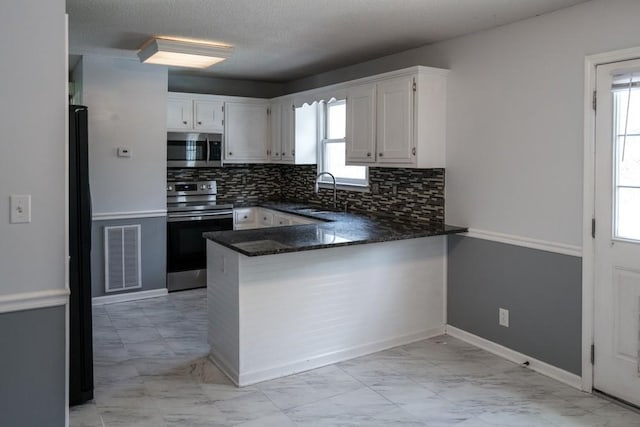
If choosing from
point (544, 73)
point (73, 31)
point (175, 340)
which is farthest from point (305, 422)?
point (73, 31)

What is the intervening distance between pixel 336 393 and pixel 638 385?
171 cm

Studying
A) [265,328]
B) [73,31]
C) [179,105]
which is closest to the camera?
[265,328]

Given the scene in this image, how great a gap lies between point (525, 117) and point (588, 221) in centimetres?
82

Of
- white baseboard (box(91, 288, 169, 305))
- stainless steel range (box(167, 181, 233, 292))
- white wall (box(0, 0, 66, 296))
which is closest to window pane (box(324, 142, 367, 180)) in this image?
stainless steel range (box(167, 181, 233, 292))

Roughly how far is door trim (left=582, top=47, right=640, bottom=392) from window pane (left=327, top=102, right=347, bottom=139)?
277 cm

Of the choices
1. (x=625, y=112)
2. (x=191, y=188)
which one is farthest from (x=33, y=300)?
(x=191, y=188)

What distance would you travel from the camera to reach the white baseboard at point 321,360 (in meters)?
3.34

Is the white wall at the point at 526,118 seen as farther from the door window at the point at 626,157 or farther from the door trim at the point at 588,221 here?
the door window at the point at 626,157

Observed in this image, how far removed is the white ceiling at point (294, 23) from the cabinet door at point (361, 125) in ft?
1.29

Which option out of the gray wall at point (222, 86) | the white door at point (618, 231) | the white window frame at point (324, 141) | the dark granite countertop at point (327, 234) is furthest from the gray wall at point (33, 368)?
the gray wall at point (222, 86)

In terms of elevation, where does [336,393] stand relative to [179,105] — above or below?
below

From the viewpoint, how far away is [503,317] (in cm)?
380

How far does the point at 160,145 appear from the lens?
5297mm

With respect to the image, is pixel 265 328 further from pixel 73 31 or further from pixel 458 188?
pixel 73 31
